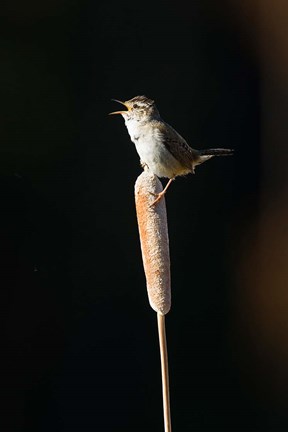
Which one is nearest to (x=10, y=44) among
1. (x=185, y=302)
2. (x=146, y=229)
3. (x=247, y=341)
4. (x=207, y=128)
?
(x=207, y=128)

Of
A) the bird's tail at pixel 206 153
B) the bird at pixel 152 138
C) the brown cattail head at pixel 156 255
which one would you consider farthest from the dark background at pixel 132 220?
the brown cattail head at pixel 156 255

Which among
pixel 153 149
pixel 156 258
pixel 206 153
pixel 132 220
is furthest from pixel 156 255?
pixel 132 220

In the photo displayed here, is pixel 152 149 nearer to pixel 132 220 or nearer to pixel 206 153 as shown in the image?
pixel 206 153

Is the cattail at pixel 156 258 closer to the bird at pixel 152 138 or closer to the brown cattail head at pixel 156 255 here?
the brown cattail head at pixel 156 255

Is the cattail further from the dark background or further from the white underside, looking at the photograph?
the dark background

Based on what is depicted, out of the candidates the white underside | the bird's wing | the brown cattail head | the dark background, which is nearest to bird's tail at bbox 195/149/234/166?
the bird's wing
